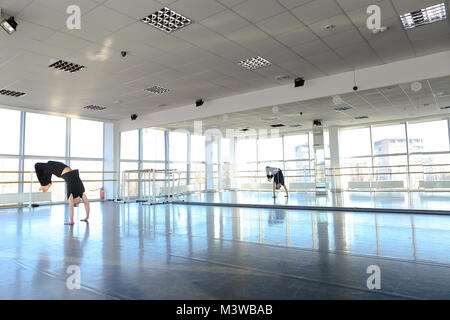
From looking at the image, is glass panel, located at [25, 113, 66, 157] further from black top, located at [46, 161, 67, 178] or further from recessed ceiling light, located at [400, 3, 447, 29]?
recessed ceiling light, located at [400, 3, 447, 29]

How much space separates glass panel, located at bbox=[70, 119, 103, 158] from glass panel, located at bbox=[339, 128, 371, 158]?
10.3 metres

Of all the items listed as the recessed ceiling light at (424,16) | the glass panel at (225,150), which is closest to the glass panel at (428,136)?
the glass panel at (225,150)

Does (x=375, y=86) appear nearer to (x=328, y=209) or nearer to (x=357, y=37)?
(x=357, y=37)

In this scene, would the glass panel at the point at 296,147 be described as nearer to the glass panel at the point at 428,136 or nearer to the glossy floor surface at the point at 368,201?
the glass panel at the point at 428,136

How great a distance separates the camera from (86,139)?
10.8m

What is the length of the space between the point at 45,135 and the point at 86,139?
4.67ft

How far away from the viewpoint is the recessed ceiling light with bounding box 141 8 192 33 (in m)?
4.14

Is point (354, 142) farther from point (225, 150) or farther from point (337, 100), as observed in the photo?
point (225, 150)

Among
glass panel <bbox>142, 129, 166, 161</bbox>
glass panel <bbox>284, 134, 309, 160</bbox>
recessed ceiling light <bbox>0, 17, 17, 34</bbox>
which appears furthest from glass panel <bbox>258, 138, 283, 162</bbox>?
recessed ceiling light <bbox>0, 17, 17, 34</bbox>

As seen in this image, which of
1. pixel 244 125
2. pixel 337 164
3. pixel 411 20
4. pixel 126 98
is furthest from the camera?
pixel 337 164

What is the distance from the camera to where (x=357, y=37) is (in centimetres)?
494

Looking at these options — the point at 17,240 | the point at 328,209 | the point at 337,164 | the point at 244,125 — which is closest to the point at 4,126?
the point at 17,240

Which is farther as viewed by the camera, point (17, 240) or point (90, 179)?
point (90, 179)
